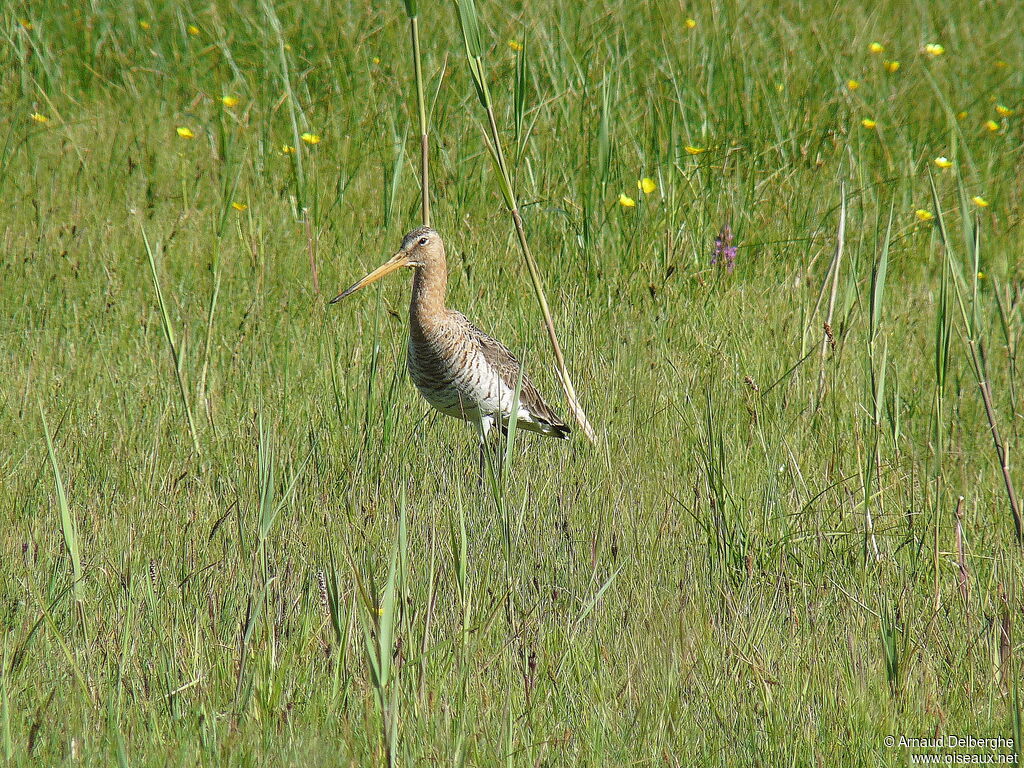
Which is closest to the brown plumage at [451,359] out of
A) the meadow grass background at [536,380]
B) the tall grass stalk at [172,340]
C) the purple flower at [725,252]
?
the meadow grass background at [536,380]

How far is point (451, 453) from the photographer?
13.1 feet

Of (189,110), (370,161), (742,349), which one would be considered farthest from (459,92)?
(742,349)

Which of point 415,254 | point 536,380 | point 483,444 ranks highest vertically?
point 415,254

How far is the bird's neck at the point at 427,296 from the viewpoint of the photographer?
441 cm

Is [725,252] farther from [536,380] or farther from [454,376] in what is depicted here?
[454,376]

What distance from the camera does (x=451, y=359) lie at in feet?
13.9

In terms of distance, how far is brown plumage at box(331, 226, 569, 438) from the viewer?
166 inches

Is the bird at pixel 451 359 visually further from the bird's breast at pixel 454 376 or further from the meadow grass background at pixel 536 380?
the meadow grass background at pixel 536 380

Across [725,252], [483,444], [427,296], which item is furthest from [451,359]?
[725,252]

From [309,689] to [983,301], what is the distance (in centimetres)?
382

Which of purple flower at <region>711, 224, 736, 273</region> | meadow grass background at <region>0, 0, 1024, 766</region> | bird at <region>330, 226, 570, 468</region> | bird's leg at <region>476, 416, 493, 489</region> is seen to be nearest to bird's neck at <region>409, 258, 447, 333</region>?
bird at <region>330, 226, 570, 468</region>

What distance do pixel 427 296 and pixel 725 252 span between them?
1.43 metres

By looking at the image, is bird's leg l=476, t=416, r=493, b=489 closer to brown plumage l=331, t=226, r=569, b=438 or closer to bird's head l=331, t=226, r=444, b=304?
brown plumage l=331, t=226, r=569, b=438

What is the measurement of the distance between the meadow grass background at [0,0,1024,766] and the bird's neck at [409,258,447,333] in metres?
0.14
